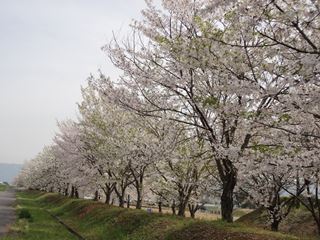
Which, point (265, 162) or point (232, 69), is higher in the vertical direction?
point (232, 69)

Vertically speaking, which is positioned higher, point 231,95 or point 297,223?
point 231,95

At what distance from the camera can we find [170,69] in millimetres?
15656

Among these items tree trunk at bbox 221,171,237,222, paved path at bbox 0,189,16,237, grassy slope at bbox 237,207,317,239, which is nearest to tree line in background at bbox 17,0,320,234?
tree trunk at bbox 221,171,237,222

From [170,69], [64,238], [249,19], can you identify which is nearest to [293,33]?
[249,19]

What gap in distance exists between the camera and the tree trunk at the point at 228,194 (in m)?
16.0

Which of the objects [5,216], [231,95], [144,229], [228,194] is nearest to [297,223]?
[144,229]

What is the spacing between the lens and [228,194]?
1622 centimetres

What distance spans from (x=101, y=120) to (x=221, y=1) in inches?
883

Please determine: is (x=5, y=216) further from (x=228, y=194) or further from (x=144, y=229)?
(x=228, y=194)

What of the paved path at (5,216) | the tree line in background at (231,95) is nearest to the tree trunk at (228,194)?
the tree line in background at (231,95)

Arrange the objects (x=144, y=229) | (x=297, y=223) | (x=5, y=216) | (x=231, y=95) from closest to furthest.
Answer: (x=231, y=95), (x=144, y=229), (x=297, y=223), (x=5, y=216)

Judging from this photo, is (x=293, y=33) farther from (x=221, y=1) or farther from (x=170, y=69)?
(x=170, y=69)

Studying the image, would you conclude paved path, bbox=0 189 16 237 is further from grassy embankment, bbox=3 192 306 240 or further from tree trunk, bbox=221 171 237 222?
tree trunk, bbox=221 171 237 222

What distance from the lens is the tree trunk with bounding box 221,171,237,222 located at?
16.0 m
